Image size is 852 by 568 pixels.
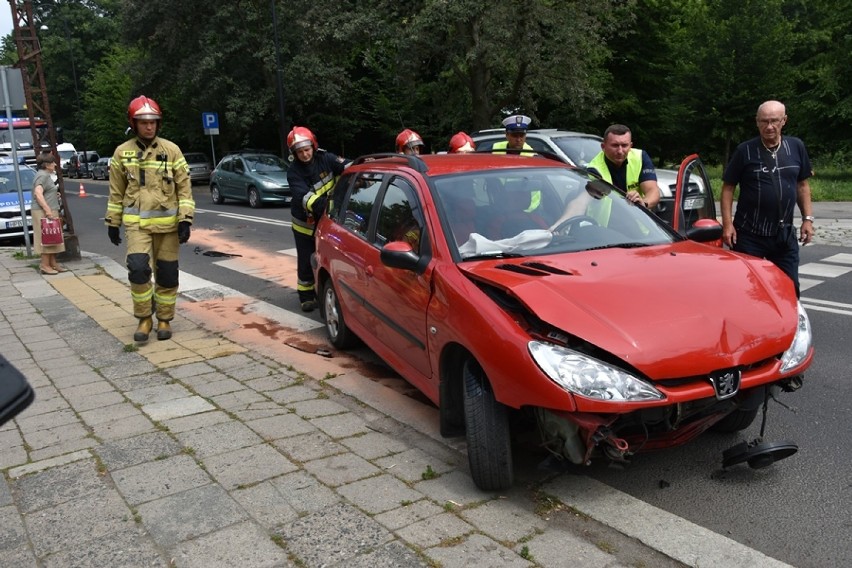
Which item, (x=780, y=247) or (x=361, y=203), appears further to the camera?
(x=361, y=203)

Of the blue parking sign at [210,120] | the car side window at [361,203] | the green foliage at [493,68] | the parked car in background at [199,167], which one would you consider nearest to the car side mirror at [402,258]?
the car side window at [361,203]

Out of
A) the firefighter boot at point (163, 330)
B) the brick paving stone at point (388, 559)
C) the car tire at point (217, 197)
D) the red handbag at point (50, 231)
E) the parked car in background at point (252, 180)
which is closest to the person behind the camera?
the brick paving stone at point (388, 559)

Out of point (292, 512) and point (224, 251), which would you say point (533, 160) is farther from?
point (224, 251)

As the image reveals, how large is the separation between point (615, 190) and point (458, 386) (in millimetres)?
1850

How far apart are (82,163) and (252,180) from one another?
117 feet

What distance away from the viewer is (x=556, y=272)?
11.9 ft

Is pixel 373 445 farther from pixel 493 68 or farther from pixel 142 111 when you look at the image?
pixel 493 68

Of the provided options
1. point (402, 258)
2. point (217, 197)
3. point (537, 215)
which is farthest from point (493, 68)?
point (402, 258)

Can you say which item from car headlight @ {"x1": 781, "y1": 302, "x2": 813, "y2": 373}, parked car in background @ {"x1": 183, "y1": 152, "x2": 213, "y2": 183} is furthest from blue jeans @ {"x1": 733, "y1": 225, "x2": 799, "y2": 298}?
parked car in background @ {"x1": 183, "y1": 152, "x2": 213, "y2": 183}

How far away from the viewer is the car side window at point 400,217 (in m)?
4.37

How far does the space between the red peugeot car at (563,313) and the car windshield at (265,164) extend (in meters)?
17.7

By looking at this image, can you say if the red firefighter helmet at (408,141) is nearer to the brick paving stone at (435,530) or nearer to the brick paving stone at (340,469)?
the brick paving stone at (340,469)

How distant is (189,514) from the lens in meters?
3.37

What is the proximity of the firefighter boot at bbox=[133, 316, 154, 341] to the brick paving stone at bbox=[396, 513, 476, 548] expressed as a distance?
4153 millimetres
